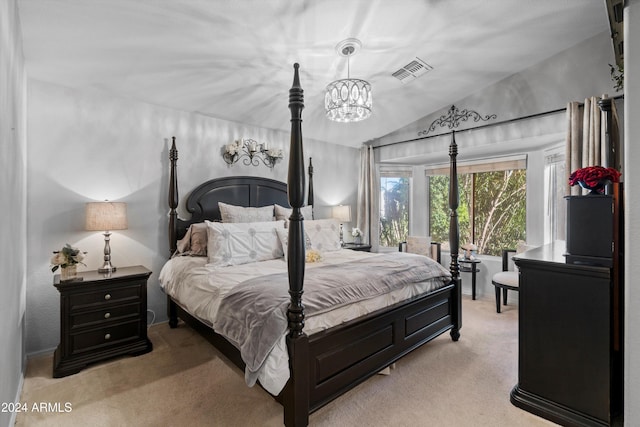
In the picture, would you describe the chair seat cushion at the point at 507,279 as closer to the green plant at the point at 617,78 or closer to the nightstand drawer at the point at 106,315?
the green plant at the point at 617,78

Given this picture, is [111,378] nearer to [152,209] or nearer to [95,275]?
[95,275]

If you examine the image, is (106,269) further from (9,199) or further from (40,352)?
(9,199)

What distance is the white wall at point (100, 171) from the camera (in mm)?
2793

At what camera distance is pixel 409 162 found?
17.7 ft

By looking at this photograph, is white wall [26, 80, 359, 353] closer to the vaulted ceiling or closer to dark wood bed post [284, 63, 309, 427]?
the vaulted ceiling

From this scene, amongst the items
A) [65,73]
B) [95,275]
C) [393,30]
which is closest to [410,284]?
[393,30]

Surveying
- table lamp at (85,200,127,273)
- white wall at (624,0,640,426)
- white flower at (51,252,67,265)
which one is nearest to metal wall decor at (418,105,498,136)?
white wall at (624,0,640,426)

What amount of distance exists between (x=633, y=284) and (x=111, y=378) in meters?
3.27

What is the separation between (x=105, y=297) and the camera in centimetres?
265

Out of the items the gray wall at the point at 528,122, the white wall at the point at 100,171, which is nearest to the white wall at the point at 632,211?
the gray wall at the point at 528,122

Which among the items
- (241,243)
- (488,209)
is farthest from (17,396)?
(488,209)

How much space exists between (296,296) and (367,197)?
150 inches

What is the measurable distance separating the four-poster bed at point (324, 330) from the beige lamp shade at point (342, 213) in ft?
6.56

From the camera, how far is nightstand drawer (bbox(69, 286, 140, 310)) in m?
2.51
